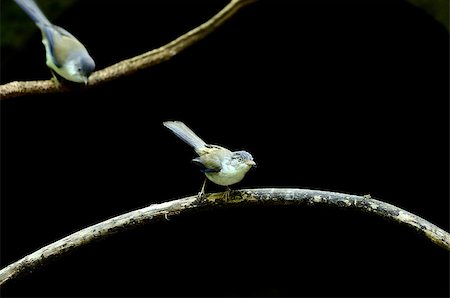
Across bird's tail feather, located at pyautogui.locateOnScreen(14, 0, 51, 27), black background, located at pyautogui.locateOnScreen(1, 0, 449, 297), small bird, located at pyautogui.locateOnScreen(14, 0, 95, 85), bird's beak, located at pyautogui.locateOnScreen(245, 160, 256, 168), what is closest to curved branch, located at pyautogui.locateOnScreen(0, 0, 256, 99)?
small bird, located at pyautogui.locateOnScreen(14, 0, 95, 85)

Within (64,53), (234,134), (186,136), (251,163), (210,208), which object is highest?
(234,134)

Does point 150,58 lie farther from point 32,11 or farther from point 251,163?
point 251,163

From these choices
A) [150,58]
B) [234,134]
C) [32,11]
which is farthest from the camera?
[234,134]

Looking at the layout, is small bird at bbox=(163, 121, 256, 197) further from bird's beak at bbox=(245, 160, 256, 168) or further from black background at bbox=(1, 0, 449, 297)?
black background at bbox=(1, 0, 449, 297)

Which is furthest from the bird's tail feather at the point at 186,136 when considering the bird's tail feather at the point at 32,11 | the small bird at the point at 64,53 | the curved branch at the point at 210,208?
the bird's tail feather at the point at 32,11

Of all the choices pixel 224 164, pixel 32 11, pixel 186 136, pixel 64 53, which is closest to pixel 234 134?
pixel 186 136

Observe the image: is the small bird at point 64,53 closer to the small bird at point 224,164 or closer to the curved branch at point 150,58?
the curved branch at point 150,58

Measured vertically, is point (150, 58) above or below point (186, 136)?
above
